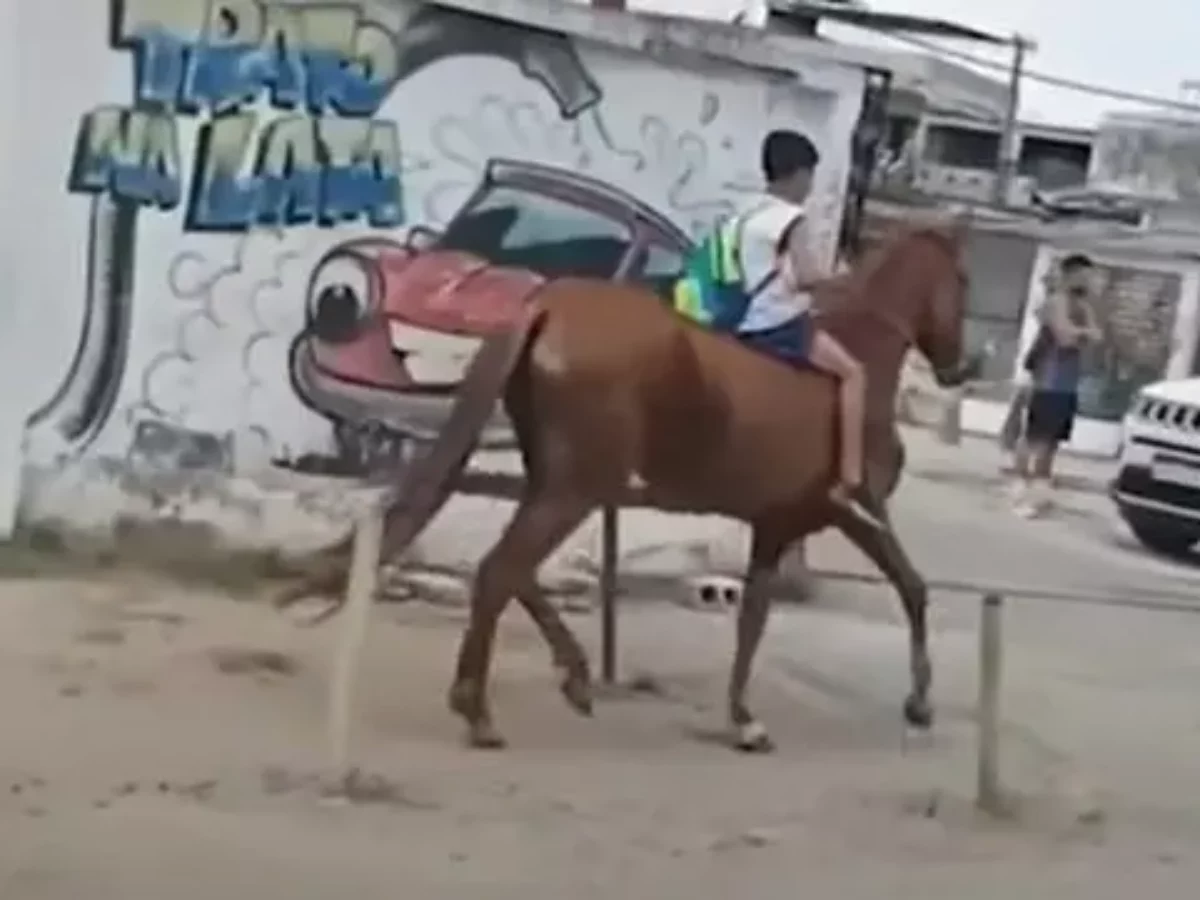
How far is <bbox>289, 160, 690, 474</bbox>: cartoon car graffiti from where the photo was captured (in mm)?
14305

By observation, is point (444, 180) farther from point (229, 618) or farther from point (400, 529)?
point (400, 529)

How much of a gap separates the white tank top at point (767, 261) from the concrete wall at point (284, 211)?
4.11 meters

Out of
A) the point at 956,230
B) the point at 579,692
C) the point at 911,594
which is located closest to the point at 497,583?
the point at 579,692

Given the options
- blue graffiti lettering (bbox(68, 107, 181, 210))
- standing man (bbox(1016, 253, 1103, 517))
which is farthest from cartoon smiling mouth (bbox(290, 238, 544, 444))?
standing man (bbox(1016, 253, 1103, 517))

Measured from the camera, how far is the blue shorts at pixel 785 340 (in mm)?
10516

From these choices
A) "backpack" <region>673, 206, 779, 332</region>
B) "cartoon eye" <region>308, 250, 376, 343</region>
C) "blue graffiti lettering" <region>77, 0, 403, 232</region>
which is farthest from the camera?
"cartoon eye" <region>308, 250, 376, 343</region>

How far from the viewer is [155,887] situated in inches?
290

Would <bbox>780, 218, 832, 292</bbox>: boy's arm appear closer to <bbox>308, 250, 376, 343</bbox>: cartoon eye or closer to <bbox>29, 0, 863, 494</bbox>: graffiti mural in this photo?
<bbox>29, 0, 863, 494</bbox>: graffiti mural

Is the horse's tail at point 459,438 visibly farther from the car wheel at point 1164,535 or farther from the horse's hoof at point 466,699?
the car wheel at point 1164,535

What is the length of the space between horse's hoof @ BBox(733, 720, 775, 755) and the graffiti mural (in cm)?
299

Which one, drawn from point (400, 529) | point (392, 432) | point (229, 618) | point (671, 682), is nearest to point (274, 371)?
point (392, 432)

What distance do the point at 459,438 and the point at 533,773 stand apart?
4.32ft

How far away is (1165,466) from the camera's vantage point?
18172 millimetres

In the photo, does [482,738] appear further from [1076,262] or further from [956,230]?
[1076,262]
